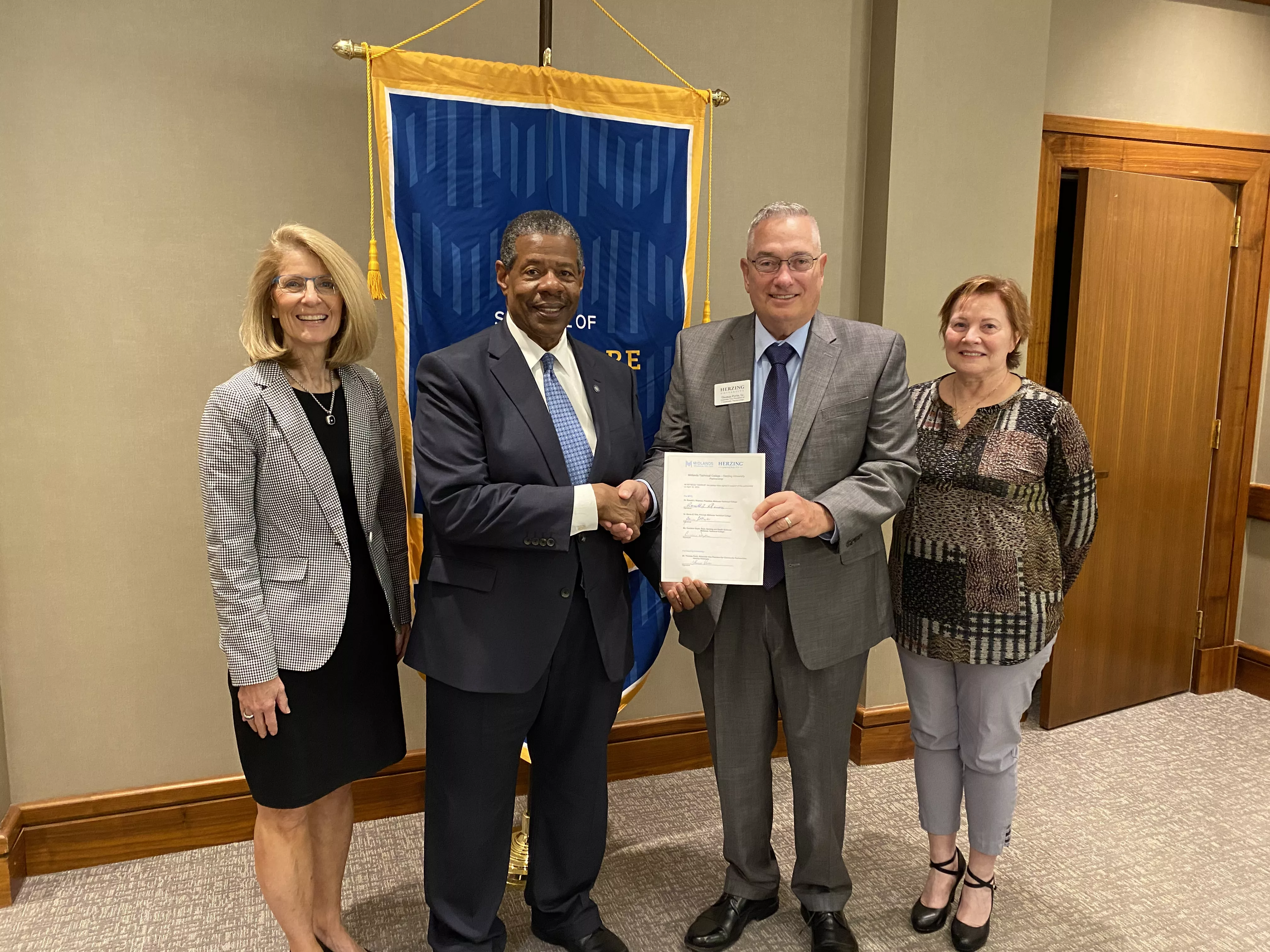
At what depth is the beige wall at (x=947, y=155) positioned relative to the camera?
294cm

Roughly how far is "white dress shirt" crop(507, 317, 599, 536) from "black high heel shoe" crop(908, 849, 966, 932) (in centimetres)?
138

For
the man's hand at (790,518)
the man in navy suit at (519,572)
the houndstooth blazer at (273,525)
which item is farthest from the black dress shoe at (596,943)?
the man's hand at (790,518)

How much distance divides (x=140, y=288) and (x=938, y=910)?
107 inches

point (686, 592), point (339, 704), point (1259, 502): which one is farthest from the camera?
point (1259, 502)

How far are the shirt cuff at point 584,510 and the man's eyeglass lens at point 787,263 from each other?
643mm

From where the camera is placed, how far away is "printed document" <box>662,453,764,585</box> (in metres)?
1.89

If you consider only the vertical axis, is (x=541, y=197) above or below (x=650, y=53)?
below

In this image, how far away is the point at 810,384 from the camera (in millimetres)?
1988

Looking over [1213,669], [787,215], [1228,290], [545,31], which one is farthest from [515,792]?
[1228,290]

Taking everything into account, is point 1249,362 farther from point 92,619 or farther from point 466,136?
point 92,619

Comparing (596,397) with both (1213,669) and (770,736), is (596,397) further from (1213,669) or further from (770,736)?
(1213,669)

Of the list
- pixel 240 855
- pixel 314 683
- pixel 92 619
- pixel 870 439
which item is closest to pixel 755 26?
pixel 870 439

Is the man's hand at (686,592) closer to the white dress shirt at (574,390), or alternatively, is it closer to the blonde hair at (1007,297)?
the white dress shirt at (574,390)

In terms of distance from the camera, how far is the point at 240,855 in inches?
103
